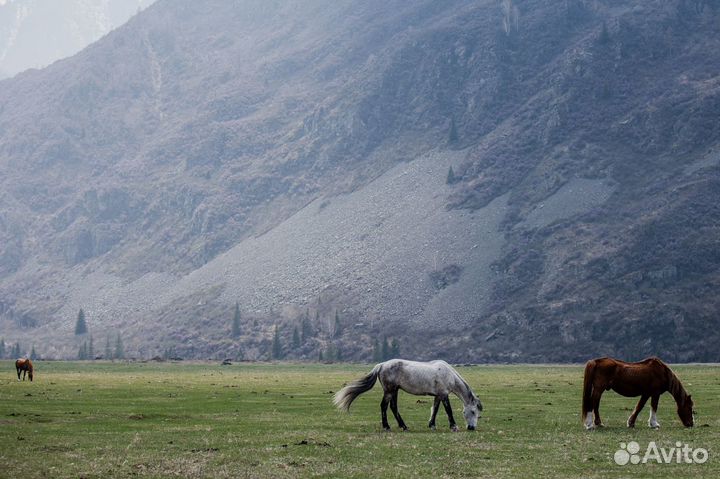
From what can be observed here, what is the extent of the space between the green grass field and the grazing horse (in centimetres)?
100

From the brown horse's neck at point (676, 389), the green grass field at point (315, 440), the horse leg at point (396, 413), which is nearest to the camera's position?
the green grass field at point (315, 440)

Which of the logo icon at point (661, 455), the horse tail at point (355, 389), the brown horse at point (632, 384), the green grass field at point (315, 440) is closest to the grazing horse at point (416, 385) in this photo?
the horse tail at point (355, 389)

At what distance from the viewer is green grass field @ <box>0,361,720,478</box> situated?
27.7 metres

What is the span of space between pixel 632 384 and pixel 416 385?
9085 millimetres

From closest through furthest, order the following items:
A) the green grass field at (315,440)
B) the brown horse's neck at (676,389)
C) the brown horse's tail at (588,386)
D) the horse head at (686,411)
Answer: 1. the green grass field at (315,440)
2. the brown horse's tail at (588,386)
3. the horse head at (686,411)
4. the brown horse's neck at (676,389)

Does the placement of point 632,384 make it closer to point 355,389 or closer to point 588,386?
point 588,386

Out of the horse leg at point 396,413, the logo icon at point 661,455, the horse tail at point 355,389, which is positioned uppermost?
the horse tail at point 355,389

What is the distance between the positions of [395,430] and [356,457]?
8.09 meters

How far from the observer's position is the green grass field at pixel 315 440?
27.7 m

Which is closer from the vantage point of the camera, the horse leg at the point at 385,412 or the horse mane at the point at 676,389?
the horse mane at the point at 676,389

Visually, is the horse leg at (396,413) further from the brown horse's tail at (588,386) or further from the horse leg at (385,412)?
the brown horse's tail at (588,386)

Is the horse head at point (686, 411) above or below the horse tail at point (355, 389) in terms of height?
below

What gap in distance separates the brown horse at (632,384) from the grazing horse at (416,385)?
4.84 metres

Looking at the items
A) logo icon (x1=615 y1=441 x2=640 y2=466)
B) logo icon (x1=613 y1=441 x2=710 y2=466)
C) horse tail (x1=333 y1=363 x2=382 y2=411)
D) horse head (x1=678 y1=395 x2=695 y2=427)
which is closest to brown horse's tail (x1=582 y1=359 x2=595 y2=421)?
horse head (x1=678 y1=395 x2=695 y2=427)
